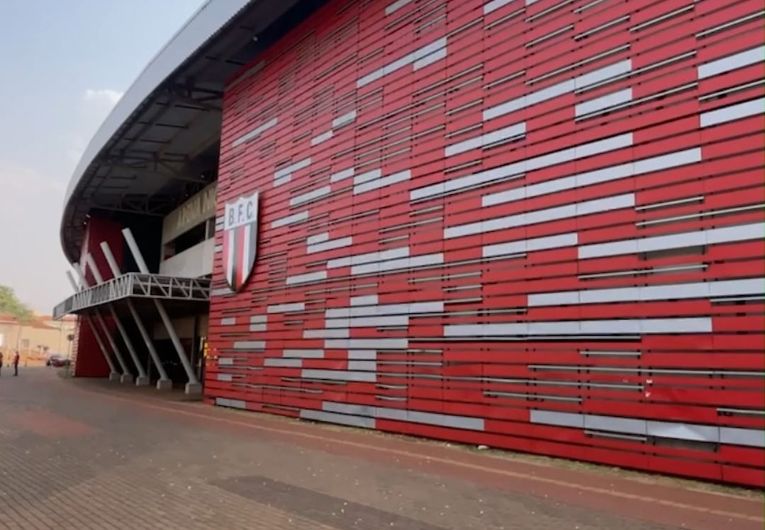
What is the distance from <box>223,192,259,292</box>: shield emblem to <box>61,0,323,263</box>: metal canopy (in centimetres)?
425

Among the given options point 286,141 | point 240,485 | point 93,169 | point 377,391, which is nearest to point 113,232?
point 93,169

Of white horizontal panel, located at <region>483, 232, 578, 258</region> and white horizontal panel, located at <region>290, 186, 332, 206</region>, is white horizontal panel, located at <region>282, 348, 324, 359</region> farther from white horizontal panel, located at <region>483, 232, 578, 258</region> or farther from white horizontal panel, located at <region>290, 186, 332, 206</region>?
white horizontal panel, located at <region>483, 232, 578, 258</region>

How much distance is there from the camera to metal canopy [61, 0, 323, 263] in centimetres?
1608

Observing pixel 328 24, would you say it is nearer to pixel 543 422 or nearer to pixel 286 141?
pixel 286 141

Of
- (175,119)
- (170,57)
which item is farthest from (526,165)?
(175,119)

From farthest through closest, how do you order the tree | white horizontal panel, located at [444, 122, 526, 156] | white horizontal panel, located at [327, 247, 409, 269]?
1. the tree
2. white horizontal panel, located at [327, 247, 409, 269]
3. white horizontal panel, located at [444, 122, 526, 156]

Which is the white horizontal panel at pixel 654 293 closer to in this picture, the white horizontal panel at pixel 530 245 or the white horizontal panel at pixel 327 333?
the white horizontal panel at pixel 530 245

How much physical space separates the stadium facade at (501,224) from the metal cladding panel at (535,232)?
3cm

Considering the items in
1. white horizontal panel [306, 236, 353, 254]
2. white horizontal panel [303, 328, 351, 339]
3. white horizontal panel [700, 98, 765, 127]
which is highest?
white horizontal panel [700, 98, 765, 127]

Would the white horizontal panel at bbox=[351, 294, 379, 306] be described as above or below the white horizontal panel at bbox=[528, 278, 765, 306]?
above

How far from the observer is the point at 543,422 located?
8648mm

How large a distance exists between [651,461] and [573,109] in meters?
4.81

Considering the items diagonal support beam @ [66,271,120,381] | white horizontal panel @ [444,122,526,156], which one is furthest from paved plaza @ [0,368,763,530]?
diagonal support beam @ [66,271,120,381]

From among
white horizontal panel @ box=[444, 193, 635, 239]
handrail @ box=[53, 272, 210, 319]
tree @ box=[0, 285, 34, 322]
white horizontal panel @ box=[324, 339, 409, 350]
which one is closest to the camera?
white horizontal panel @ box=[444, 193, 635, 239]
